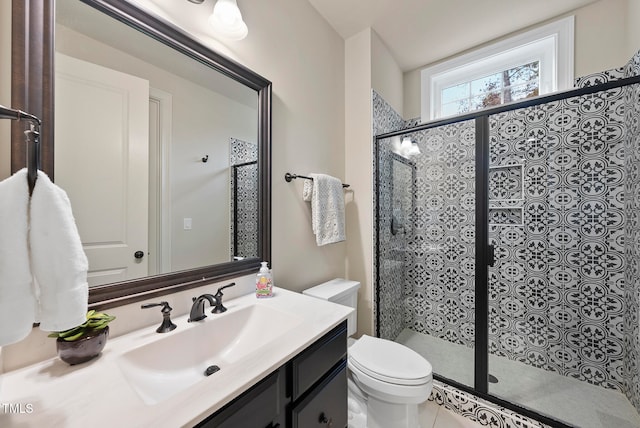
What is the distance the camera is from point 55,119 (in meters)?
0.71

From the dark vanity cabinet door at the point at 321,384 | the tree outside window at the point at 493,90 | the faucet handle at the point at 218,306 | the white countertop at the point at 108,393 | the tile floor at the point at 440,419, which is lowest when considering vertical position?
the tile floor at the point at 440,419

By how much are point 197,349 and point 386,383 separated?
2.96ft

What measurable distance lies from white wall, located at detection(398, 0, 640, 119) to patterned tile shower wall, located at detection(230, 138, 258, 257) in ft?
7.96

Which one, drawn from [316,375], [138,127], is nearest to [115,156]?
[138,127]

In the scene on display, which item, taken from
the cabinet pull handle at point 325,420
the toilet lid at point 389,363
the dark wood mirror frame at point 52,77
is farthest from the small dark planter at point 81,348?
the toilet lid at point 389,363

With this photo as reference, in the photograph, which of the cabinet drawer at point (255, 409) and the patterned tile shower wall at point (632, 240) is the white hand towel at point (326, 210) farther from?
the patterned tile shower wall at point (632, 240)

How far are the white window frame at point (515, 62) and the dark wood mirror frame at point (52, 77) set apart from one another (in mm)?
1901

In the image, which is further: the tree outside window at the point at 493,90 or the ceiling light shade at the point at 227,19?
the tree outside window at the point at 493,90

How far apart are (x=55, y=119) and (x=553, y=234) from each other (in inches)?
110

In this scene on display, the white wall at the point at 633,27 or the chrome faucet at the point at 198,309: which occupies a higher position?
the white wall at the point at 633,27

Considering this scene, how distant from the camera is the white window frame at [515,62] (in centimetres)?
184

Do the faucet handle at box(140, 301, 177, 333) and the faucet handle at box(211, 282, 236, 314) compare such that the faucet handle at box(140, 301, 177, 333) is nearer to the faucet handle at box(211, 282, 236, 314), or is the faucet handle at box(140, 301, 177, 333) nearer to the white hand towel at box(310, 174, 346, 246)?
the faucet handle at box(211, 282, 236, 314)

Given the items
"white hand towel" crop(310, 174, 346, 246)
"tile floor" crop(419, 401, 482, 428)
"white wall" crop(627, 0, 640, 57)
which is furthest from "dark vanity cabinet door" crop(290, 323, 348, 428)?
"white wall" crop(627, 0, 640, 57)

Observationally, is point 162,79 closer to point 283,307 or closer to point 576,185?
point 283,307
